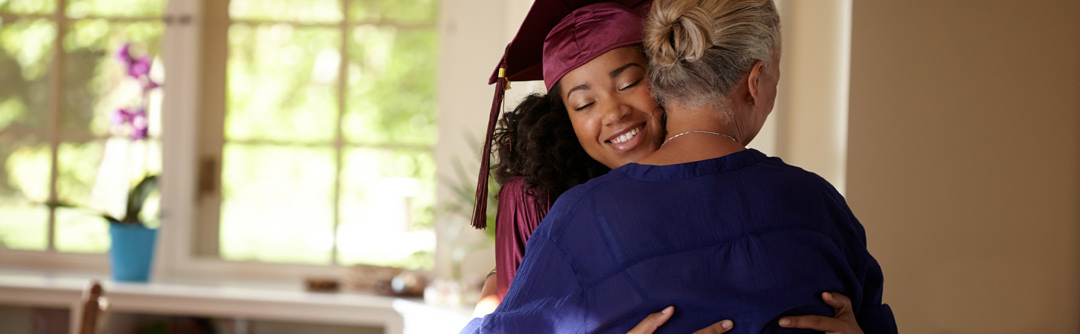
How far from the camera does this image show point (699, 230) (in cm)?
99

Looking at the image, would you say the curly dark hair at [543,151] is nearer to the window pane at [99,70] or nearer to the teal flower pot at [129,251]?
the teal flower pot at [129,251]

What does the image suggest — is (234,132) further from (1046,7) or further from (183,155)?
(1046,7)

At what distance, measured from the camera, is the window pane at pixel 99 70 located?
365cm

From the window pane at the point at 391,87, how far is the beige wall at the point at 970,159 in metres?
2.07

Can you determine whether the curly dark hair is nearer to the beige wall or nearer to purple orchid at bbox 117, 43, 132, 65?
the beige wall

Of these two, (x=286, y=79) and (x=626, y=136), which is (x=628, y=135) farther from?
(x=286, y=79)

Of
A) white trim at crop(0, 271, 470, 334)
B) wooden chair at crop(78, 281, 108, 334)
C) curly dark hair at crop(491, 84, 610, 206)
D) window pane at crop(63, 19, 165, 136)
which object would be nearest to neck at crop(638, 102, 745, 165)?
curly dark hair at crop(491, 84, 610, 206)

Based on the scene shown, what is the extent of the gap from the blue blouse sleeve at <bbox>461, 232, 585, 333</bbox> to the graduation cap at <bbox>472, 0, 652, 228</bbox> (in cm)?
50

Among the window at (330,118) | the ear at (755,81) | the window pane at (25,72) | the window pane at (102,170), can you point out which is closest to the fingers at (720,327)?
the ear at (755,81)

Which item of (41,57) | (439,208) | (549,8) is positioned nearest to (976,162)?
(549,8)

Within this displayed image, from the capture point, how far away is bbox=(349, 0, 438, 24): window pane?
11.9 feet

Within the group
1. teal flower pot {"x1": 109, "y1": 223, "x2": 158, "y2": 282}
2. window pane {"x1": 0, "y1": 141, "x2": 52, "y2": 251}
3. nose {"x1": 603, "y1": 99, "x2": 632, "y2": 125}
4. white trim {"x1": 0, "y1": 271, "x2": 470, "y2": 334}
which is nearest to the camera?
nose {"x1": 603, "y1": 99, "x2": 632, "y2": 125}

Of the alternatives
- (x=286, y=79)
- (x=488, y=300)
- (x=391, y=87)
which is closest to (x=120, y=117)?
(x=286, y=79)

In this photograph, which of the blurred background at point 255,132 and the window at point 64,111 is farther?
the window at point 64,111
